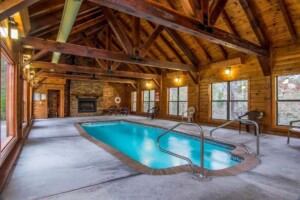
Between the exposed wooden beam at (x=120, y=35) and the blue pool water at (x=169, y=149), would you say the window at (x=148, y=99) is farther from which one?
the exposed wooden beam at (x=120, y=35)

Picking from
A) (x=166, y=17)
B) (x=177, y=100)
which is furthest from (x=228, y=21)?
(x=177, y=100)

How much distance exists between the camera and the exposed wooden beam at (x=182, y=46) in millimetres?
7302

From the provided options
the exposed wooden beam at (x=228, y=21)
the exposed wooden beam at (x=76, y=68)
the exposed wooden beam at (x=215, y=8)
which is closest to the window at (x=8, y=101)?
the exposed wooden beam at (x=76, y=68)

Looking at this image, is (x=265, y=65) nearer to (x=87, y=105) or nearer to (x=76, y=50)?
(x=76, y=50)

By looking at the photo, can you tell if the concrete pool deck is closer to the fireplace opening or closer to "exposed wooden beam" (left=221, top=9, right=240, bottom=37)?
"exposed wooden beam" (left=221, top=9, right=240, bottom=37)

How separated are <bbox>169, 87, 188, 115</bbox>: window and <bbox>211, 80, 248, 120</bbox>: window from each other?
1789mm

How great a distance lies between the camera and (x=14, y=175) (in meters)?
2.50

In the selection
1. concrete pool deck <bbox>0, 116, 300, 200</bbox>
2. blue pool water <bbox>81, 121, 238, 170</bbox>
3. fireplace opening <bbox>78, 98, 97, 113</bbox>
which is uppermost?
fireplace opening <bbox>78, 98, 97, 113</bbox>

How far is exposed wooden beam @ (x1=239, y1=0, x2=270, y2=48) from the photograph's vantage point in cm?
478

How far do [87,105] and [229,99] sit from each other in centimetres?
991

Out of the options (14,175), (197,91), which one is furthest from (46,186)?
(197,91)

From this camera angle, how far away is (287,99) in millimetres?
5512

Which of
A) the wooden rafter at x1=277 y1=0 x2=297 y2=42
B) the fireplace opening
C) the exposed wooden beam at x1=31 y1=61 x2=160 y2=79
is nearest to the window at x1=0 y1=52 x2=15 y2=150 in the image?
the exposed wooden beam at x1=31 y1=61 x2=160 y2=79

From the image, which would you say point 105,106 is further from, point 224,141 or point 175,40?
point 224,141
